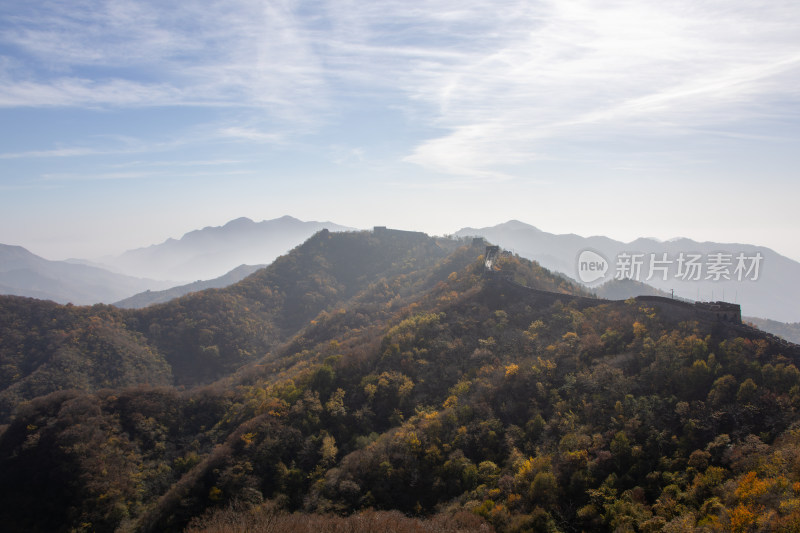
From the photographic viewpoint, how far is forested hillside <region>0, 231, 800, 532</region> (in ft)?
83.6

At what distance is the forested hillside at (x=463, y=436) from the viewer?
2548 cm

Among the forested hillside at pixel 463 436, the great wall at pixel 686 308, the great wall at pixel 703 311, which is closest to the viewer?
the forested hillside at pixel 463 436

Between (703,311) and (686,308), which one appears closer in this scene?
(703,311)

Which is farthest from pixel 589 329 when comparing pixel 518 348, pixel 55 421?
pixel 55 421

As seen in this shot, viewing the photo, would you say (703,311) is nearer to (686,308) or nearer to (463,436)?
(686,308)

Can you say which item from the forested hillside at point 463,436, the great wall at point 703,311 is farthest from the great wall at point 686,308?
the forested hillside at point 463,436

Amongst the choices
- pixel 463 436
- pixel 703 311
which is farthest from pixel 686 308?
pixel 463 436

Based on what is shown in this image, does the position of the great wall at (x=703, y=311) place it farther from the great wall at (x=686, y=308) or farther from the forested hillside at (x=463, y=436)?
the forested hillside at (x=463, y=436)

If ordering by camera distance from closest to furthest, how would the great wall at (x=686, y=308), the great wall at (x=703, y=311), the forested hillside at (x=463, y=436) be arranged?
the forested hillside at (x=463, y=436)
the great wall at (x=703, y=311)
the great wall at (x=686, y=308)

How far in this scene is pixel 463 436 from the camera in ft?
118

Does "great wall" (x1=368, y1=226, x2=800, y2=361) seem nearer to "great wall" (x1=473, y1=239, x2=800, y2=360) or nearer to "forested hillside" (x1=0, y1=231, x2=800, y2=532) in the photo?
"great wall" (x1=473, y1=239, x2=800, y2=360)

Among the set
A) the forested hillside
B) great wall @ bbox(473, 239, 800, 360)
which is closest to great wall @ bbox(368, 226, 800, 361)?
great wall @ bbox(473, 239, 800, 360)

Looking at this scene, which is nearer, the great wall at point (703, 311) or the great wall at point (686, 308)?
the great wall at point (703, 311)

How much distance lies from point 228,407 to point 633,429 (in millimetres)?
47472
